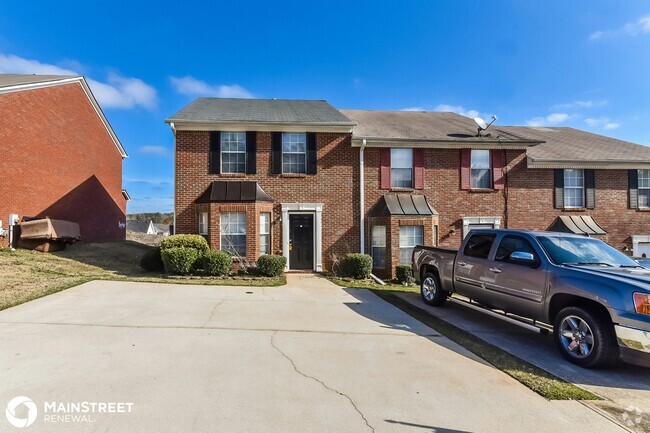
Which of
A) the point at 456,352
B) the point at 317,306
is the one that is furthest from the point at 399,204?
the point at 456,352

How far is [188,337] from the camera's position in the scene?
5.30 meters

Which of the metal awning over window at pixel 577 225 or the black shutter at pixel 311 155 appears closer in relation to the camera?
the black shutter at pixel 311 155

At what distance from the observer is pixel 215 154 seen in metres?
13.3

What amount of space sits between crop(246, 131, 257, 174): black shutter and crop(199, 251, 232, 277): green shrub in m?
3.72

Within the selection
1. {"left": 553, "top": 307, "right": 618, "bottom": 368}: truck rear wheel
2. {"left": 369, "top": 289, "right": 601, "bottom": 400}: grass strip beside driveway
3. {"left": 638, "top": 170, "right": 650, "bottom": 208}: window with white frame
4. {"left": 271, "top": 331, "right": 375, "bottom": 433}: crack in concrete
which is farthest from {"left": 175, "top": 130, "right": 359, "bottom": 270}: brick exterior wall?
{"left": 638, "top": 170, "right": 650, "bottom": 208}: window with white frame

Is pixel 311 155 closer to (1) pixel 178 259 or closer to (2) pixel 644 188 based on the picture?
(1) pixel 178 259

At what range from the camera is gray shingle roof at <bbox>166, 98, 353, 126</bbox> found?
13302 mm

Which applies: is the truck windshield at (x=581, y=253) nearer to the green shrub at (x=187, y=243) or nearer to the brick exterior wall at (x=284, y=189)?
the brick exterior wall at (x=284, y=189)

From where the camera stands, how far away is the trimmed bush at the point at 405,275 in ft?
41.7

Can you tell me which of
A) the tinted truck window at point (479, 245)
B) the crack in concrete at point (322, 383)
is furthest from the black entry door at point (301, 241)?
the crack in concrete at point (322, 383)

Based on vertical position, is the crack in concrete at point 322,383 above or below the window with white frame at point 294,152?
below

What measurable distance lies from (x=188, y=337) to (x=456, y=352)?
406 centimetres

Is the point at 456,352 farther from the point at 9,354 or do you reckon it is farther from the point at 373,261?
the point at 373,261

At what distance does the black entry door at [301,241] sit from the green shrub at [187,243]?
3.24 m
